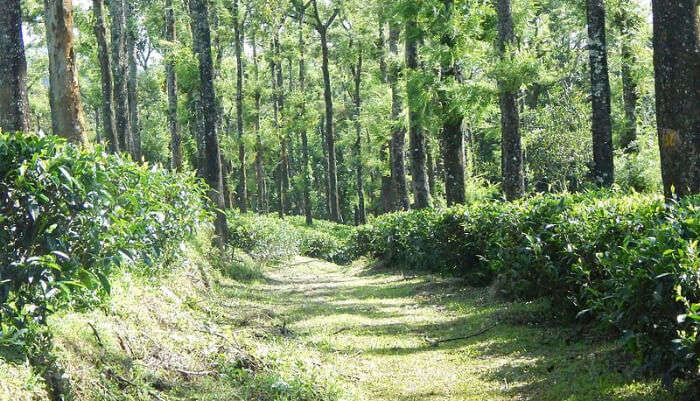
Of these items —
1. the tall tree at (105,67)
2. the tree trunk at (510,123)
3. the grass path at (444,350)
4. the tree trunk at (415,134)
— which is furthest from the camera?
the tree trunk at (415,134)

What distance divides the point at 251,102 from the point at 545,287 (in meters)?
37.3

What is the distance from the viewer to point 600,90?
47.3 ft

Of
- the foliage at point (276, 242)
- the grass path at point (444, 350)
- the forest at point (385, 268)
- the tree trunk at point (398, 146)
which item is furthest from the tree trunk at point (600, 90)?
the tree trunk at point (398, 146)

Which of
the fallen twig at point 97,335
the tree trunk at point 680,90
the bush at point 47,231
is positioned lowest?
the fallen twig at point 97,335

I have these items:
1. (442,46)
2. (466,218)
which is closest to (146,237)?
(466,218)

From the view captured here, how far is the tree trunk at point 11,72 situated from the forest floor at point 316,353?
3071 mm

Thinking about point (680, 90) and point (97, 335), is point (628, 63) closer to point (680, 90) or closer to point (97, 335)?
point (680, 90)

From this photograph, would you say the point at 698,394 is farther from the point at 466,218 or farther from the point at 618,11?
the point at 618,11

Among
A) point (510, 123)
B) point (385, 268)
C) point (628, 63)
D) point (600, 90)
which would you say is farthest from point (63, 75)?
point (628, 63)

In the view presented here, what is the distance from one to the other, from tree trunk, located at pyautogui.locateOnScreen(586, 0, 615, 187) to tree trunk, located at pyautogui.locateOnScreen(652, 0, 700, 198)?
265 inches

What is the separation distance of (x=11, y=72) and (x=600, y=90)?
11574 mm

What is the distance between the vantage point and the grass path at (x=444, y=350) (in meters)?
6.52

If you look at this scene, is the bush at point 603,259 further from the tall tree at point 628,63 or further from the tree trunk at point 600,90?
the tall tree at point 628,63

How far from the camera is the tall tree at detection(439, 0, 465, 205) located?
1642 cm
